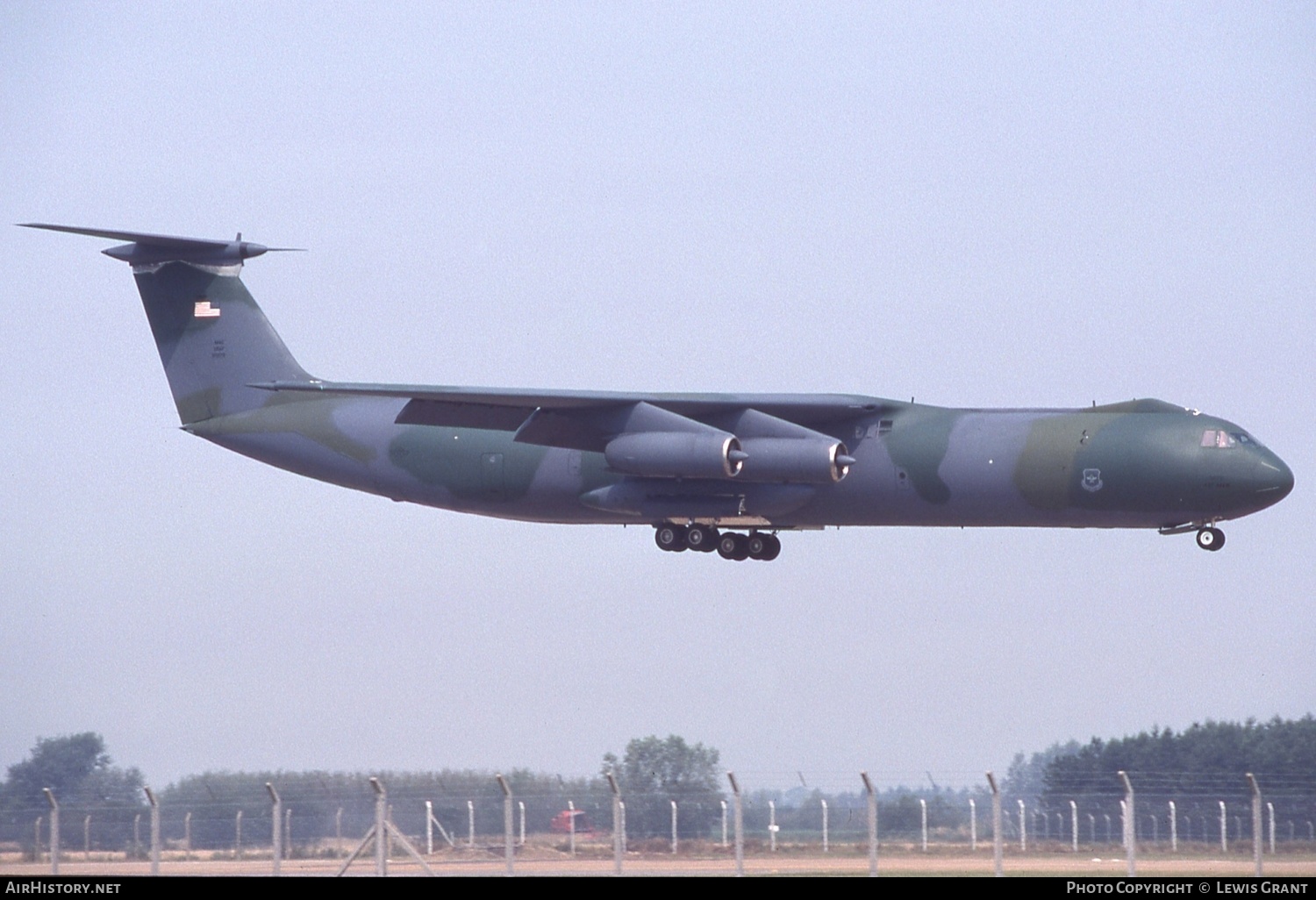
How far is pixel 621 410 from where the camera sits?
1189 inches

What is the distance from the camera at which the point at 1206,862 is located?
20719mm

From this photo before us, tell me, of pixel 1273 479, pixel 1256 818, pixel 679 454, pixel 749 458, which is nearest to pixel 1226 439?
pixel 1273 479

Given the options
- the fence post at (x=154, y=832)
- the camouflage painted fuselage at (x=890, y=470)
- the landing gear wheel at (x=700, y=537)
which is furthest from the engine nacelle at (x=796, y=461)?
the fence post at (x=154, y=832)

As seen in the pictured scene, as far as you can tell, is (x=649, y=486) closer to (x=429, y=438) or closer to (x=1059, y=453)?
(x=429, y=438)

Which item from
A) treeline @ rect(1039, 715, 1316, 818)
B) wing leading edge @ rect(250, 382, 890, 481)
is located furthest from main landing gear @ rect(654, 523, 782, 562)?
treeline @ rect(1039, 715, 1316, 818)

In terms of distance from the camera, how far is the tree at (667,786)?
20.3 m

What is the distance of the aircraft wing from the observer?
29656 mm

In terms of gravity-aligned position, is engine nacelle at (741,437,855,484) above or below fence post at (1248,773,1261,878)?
above

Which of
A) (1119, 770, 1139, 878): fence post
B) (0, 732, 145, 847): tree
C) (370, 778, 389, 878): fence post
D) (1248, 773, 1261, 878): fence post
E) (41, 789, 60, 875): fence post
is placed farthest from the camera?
(0, 732, 145, 847): tree

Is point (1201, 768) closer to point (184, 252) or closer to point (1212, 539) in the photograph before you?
point (1212, 539)

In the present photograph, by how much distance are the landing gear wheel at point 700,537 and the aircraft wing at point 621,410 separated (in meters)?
2.25

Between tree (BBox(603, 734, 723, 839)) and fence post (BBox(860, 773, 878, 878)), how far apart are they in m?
1.72

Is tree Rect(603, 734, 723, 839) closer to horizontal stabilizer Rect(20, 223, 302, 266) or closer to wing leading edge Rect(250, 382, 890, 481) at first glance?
wing leading edge Rect(250, 382, 890, 481)

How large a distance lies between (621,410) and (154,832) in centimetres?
1231
